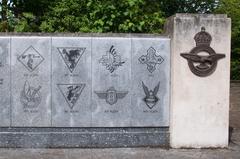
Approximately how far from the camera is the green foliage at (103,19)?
10273 millimetres

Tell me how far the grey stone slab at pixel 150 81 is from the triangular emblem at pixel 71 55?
90 centimetres

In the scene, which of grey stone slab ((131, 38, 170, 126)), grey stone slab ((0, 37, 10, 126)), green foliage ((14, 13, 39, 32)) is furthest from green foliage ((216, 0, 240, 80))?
grey stone slab ((0, 37, 10, 126))

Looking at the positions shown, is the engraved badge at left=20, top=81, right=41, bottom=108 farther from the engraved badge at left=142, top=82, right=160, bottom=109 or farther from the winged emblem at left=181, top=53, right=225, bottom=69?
the winged emblem at left=181, top=53, right=225, bottom=69

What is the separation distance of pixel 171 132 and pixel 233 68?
1413 centimetres

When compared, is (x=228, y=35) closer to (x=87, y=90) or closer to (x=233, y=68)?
(x=87, y=90)

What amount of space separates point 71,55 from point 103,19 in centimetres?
164

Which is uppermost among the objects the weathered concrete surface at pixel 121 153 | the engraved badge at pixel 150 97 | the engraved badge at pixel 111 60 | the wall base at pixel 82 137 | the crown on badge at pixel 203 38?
the crown on badge at pixel 203 38

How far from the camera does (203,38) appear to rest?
29.5 feet

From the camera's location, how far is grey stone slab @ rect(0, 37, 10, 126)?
886cm

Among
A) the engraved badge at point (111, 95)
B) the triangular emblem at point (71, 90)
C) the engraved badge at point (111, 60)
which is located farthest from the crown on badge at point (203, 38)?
the triangular emblem at point (71, 90)

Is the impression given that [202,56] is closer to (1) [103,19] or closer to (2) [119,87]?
(2) [119,87]

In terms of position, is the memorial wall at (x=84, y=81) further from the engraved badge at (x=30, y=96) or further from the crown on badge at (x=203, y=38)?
the crown on badge at (x=203, y=38)

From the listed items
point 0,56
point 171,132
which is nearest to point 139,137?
point 171,132

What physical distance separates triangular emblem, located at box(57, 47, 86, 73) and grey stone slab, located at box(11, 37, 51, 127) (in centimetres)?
23
